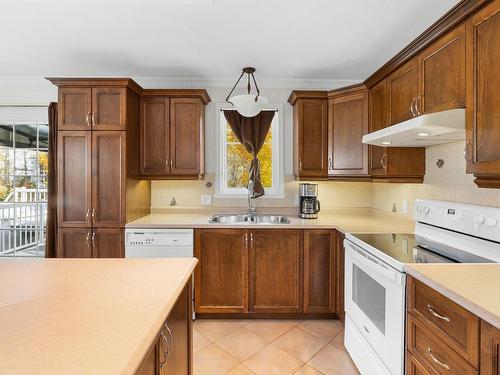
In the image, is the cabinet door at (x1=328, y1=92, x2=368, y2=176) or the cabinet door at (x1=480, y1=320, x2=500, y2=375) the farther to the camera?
the cabinet door at (x1=328, y1=92, x2=368, y2=176)

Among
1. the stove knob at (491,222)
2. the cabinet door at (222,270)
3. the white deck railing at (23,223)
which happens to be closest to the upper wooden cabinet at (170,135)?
the cabinet door at (222,270)

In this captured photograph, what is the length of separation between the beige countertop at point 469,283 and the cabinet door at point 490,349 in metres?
0.05

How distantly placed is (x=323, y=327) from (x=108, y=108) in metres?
2.72

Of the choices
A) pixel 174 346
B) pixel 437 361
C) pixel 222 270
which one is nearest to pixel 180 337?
pixel 174 346

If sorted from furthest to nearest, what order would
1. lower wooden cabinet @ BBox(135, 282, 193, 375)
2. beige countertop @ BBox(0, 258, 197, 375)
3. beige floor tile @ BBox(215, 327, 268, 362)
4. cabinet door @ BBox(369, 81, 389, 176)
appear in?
cabinet door @ BBox(369, 81, 389, 176) → beige floor tile @ BBox(215, 327, 268, 362) → lower wooden cabinet @ BBox(135, 282, 193, 375) → beige countertop @ BBox(0, 258, 197, 375)

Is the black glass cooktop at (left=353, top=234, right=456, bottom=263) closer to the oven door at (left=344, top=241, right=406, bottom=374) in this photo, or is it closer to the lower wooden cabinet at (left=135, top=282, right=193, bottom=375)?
the oven door at (left=344, top=241, right=406, bottom=374)

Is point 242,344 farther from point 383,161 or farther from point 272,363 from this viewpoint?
point 383,161

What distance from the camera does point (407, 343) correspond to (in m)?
1.39

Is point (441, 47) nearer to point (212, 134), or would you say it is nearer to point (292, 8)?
point (292, 8)

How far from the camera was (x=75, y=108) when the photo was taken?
2.56m

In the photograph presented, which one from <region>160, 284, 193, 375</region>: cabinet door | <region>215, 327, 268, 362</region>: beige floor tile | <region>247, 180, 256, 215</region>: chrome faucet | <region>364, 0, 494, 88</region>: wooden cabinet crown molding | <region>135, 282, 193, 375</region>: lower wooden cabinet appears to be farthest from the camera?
<region>247, 180, 256, 215</region>: chrome faucet

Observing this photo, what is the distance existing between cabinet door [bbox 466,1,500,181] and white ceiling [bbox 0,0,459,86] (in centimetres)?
62

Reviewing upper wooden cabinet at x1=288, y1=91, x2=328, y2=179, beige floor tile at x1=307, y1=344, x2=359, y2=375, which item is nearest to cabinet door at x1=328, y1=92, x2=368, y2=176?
upper wooden cabinet at x1=288, y1=91, x2=328, y2=179

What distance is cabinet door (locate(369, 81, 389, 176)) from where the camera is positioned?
2.38m
